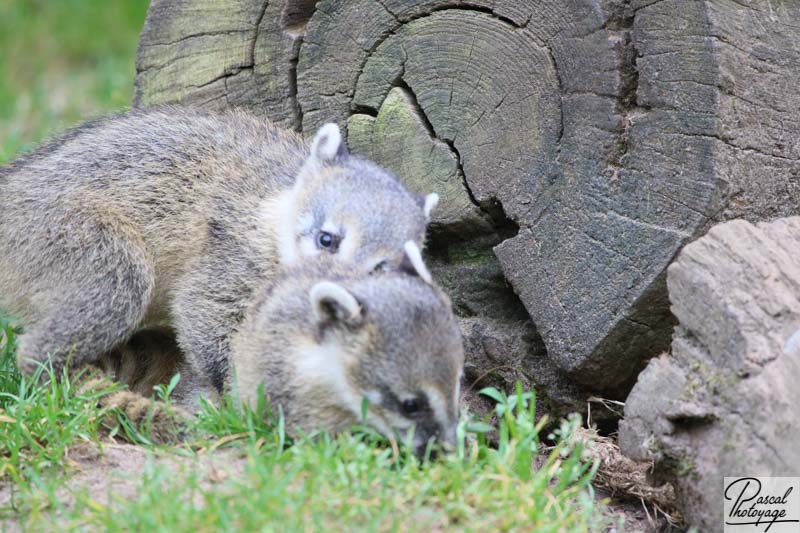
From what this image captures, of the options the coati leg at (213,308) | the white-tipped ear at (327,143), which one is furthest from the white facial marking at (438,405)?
the white-tipped ear at (327,143)

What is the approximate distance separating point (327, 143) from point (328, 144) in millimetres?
16

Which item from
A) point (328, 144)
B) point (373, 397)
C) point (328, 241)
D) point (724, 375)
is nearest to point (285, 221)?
point (328, 241)

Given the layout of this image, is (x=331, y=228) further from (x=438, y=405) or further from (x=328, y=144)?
(x=438, y=405)

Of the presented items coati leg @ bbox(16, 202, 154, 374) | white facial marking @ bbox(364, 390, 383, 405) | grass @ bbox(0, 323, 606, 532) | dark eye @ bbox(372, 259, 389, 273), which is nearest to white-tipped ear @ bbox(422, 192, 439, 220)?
dark eye @ bbox(372, 259, 389, 273)

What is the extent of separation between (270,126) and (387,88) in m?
1.08

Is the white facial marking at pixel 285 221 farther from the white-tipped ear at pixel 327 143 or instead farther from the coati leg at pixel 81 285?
the coati leg at pixel 81 285

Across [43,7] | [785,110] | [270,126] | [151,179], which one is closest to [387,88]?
[270,126]

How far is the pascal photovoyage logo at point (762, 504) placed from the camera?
4719 mm

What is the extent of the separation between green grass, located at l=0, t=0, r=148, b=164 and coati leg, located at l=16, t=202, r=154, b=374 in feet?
18.3

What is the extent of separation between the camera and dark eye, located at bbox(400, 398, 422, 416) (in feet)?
16.5

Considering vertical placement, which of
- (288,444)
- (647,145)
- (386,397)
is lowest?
(288,444)

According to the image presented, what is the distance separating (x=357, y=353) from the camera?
5148 millimetres

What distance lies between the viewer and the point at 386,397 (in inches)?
199

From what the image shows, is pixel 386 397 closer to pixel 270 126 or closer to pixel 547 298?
pixel 547 298
